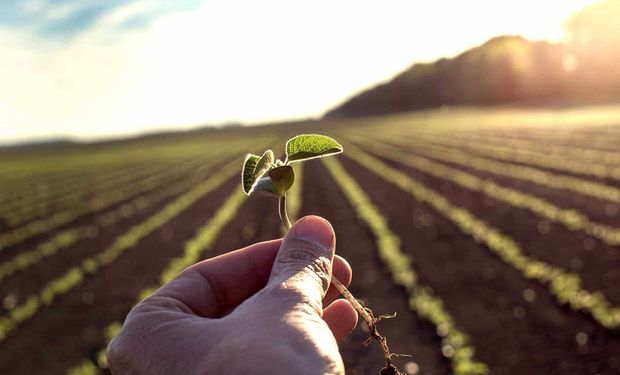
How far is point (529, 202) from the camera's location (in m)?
13.0

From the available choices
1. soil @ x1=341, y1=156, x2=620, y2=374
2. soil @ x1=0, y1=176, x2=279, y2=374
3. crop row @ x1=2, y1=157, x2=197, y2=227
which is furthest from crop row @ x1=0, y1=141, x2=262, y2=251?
soil @ x1=341, y1=156, x2=620, y2=374

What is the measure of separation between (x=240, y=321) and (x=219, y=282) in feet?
1.87

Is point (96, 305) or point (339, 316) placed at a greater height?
point (339, 316)

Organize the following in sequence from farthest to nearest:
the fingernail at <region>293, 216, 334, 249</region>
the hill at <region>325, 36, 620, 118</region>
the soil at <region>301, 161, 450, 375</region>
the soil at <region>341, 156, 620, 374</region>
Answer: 1. the hill at <region>325, 36, 620, 118</region>
2. the soil at <region>301, 161, 450, 375</region>
3. the soil at <region>341, 156, 620, 374</region>
4. the fingernail at <region>293, 216, 334, 249</region>

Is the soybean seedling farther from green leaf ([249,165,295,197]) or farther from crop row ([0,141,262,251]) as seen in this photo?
crop row ([0,141,262,251])

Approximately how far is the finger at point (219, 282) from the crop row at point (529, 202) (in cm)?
881

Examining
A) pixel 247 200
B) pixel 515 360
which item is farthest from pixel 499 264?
pixel 247 200

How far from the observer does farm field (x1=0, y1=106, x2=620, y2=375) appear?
22.3ft

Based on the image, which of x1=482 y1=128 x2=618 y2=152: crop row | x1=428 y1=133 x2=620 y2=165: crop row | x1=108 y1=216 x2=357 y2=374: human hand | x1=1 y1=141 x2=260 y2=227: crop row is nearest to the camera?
x1=108 y1=216 x2=357 y2=374: human hand

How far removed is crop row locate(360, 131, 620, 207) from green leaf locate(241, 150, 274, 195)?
41.4 feet

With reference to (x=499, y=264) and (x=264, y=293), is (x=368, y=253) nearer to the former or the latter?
(x=499, y=264)

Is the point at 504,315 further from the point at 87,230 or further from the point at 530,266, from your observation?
the point at 87,230

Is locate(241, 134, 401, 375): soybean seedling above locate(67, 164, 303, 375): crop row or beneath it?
above

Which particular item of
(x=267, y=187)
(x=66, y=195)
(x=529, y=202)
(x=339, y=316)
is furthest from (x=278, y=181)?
(x=66, y=195)
